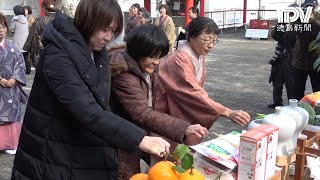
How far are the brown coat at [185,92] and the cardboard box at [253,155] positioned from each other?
0.65 m

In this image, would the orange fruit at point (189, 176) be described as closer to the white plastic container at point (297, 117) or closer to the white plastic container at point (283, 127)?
the white plastic container at point (283, 127)

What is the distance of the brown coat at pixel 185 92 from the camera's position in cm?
235

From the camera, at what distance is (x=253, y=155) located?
5.26 ft

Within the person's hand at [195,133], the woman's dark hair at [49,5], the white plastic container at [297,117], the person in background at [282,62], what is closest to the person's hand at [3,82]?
the woman's dark hair at [49,5]

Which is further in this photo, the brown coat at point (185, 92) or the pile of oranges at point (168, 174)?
the brown coat at point (185, 92)

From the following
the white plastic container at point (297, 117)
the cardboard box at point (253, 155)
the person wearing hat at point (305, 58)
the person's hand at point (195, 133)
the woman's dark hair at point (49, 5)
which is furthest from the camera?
the woman's dark hair at point (49, 5)

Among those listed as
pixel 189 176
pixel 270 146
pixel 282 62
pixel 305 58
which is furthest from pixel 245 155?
pixel 282 62

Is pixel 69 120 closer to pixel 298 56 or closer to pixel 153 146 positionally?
pixel 153 146

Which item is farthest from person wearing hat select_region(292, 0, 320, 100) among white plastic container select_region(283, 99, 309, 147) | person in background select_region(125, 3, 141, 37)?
person in background select_region(125, 3, 141, 37)

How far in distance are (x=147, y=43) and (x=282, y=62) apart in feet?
14.1

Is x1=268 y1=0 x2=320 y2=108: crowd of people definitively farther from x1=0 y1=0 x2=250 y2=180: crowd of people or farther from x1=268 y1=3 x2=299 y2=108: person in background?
x1=0 y1=0 x2=250 y2=180: crowd of people

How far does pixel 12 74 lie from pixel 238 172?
2.92 m

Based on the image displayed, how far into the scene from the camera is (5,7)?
18.8m

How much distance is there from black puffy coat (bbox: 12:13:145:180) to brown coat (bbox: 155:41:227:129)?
0.72 meters
